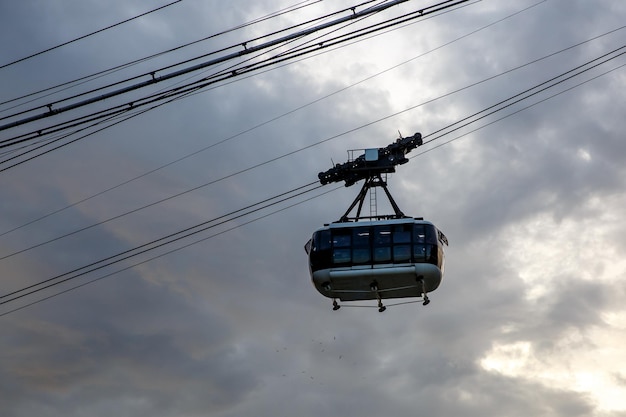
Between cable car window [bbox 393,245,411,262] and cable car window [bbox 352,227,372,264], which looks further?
cable car window [bbox 352,227,372,264]

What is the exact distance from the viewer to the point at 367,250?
55.2 meters

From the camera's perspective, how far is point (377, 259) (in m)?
54.8

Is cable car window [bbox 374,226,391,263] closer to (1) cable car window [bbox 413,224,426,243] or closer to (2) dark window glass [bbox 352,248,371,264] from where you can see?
(2) dark window glass [bbox 352,248,371,264]

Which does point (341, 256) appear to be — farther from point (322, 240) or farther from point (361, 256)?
point (322, 240)

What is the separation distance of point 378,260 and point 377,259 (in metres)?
0.07

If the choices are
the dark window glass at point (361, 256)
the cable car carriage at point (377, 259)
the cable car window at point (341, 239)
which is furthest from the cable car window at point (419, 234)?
the cable car window at point (341, 239)

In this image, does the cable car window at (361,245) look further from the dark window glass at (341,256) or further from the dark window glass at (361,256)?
the dark window glass at (341,256)

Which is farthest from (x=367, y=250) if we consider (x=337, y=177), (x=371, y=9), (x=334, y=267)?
(x=371, y=9)

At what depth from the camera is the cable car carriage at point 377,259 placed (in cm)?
5475

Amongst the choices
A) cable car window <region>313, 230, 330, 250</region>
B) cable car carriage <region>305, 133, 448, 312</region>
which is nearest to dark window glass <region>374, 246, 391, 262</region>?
cable car carriage <region>305, 133, 448, 312</region>

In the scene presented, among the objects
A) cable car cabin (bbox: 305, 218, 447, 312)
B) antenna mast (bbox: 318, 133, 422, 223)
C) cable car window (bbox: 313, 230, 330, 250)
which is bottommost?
cable car cabin (bbox: 305, 218, 447, 312)

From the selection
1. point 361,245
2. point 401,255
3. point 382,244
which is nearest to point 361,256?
point 361,245

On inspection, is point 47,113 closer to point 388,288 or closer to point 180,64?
point 180,64

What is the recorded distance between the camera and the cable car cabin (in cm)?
5475
